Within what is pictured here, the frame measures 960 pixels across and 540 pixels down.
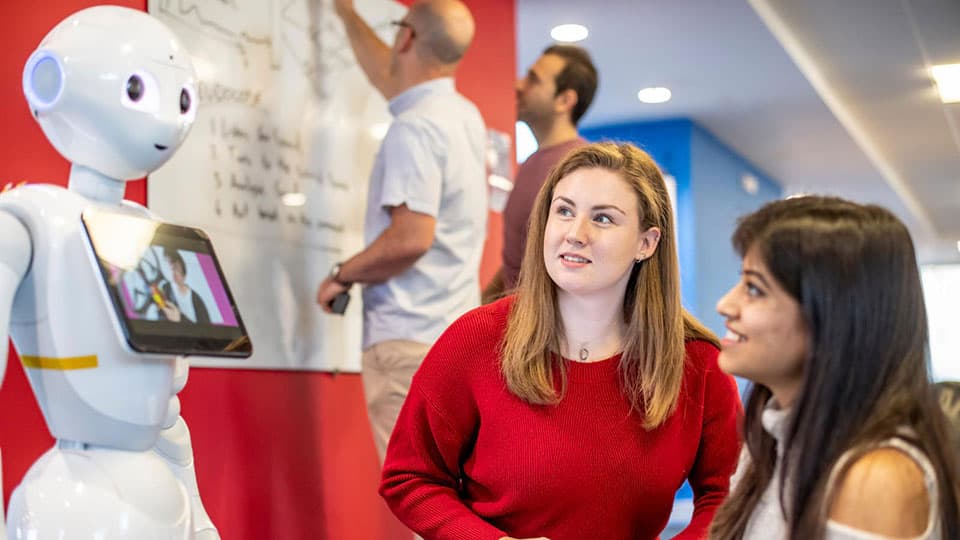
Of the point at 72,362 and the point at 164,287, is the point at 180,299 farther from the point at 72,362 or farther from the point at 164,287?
the point at 72,362

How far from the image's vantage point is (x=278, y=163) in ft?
11.5

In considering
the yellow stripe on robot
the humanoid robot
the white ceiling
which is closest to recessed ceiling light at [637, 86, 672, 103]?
the white ceiling

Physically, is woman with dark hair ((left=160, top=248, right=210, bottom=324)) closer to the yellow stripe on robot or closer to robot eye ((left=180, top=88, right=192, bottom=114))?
the yellow stripe on robot

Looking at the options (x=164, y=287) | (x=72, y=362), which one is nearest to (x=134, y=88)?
(x=164, y=287)

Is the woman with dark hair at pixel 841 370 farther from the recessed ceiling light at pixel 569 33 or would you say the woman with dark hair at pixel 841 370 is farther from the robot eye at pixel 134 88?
the recessed ceiling light at pixel 569 33

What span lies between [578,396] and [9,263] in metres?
0.98

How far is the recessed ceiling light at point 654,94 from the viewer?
286 inches

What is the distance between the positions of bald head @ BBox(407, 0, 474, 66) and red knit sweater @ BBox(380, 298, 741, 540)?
1484mm

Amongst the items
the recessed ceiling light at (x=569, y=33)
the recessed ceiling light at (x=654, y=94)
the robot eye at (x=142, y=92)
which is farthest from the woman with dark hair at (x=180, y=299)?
the recessed ceiling light at (x=654, y=94)

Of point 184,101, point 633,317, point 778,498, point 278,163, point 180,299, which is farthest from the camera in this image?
point 278,163

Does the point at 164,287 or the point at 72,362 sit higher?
the point at 164,287

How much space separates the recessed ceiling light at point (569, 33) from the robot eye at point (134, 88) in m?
4.23

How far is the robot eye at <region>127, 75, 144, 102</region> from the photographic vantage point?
1893mm

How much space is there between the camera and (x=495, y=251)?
479 centimetres
